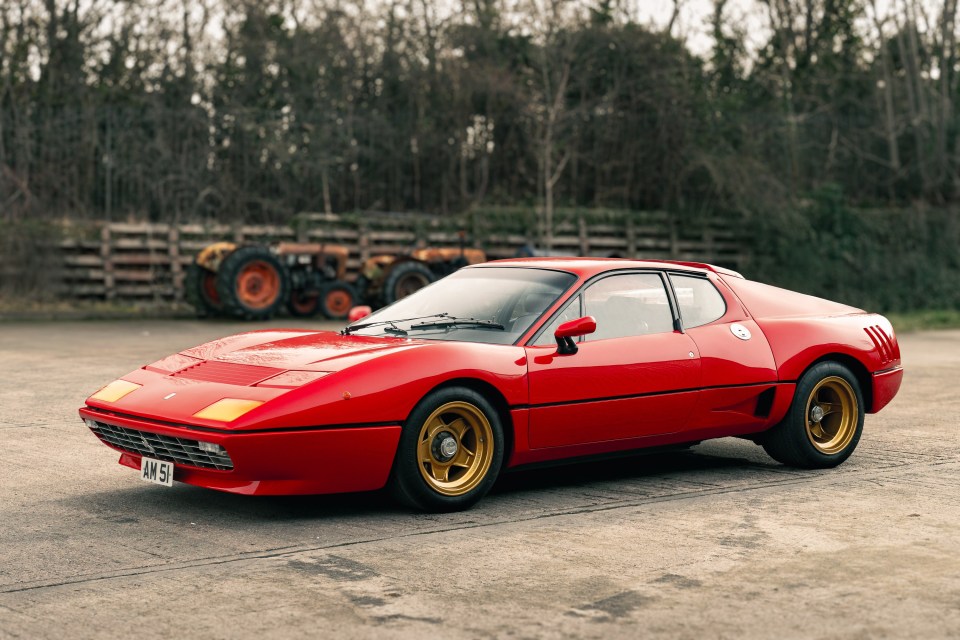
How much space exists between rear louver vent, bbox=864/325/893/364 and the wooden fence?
19.2 metres

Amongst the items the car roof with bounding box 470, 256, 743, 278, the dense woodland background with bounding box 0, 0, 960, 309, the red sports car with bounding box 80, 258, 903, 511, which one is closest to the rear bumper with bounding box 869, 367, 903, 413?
the red sports car with bounding box 80, 258, 903, 511

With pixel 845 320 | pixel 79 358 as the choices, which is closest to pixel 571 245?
pixel 79 358

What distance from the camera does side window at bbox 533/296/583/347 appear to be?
23.6 ft

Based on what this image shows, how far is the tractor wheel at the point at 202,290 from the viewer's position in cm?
2356

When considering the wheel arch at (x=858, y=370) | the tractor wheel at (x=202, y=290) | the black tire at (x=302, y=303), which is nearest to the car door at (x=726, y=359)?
the wheel arch at (x=858, y=370)

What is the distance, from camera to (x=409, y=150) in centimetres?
3081

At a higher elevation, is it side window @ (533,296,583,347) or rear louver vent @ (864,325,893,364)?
side window @ (533,296,583,347)

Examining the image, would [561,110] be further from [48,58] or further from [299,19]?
[48,58]

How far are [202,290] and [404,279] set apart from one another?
3593mm

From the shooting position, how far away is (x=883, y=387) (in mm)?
8602

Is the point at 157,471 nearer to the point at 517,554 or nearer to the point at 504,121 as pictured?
the point at 517,554

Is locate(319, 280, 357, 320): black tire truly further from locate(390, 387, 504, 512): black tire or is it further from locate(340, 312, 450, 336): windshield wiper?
locate(390, 387, 504, 512): black tire

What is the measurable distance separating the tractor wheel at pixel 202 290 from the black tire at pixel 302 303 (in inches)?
53.0

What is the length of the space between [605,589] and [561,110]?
26.2 metres
